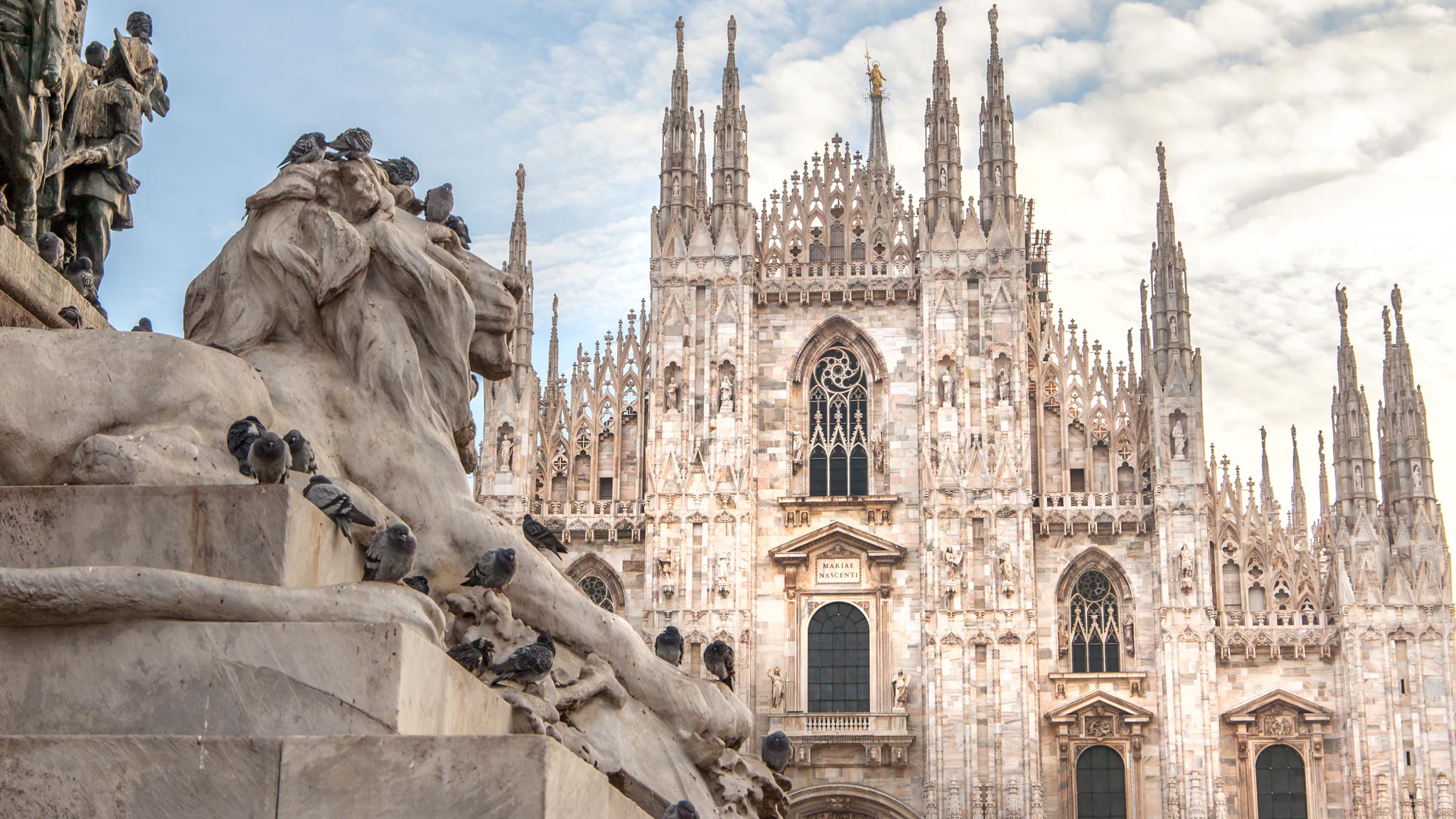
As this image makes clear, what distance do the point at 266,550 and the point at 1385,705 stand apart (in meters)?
27.4

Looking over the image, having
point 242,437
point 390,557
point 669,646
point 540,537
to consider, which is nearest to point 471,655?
point 390,557

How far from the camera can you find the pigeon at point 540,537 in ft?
18.6

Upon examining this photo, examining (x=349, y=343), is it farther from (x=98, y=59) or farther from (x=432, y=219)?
(x=98, y=59)

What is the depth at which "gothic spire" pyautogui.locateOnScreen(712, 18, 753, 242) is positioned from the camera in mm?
31469

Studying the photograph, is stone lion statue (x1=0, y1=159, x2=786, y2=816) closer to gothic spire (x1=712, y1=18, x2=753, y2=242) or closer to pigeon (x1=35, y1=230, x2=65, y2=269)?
pigeon (x1=35, y1=230, x2=65, y2=269)

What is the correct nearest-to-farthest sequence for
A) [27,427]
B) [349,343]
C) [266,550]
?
[266,550], [27,427], [349,343]

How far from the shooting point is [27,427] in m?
4.20

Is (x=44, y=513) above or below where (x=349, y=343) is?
below

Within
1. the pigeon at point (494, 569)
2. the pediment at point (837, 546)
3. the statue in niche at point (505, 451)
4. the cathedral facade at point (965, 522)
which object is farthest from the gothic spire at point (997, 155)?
the pigeon at point (494, 569)

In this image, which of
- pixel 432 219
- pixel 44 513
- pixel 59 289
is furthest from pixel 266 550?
pixel 59 289

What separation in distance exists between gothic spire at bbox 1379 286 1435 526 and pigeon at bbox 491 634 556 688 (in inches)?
1096

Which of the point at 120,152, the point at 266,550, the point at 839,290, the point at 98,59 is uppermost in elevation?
the point at 839,290

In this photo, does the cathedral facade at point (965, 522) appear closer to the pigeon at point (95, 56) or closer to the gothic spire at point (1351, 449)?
the gothic spire at point (1351, 449)

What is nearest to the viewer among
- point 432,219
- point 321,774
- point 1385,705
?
point 321,774
